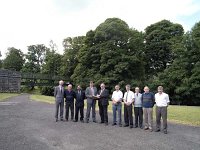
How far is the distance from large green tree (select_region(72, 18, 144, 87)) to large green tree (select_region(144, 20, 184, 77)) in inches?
231

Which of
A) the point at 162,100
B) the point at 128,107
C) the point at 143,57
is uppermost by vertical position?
the point at 143,57

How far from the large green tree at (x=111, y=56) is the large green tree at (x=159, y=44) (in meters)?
5.88

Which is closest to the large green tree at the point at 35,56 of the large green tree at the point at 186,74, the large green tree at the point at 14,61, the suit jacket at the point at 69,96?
the large green tree at the point at 14,61

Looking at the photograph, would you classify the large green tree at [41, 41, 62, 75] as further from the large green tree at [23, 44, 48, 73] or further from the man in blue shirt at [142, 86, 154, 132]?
the man in blue shirt at [142, 86, 154, 132]

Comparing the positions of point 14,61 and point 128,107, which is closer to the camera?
point 128,107

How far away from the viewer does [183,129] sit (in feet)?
42.5

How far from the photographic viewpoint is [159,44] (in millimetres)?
54156

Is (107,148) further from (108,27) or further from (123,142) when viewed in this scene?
(108,27)

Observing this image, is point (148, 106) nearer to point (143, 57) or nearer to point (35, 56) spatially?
point (143, 57)

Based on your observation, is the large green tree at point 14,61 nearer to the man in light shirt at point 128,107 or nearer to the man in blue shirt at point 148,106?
the man in light shirt at point 128,107

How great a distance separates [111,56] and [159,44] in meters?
13.2

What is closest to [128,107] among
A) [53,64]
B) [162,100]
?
[162,100]

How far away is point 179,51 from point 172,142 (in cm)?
3564

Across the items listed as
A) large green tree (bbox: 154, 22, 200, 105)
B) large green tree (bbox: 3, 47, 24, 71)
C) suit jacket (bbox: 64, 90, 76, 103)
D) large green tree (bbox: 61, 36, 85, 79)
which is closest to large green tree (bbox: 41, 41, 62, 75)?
large green tree (bbox: 61, 36, 85, 79)
